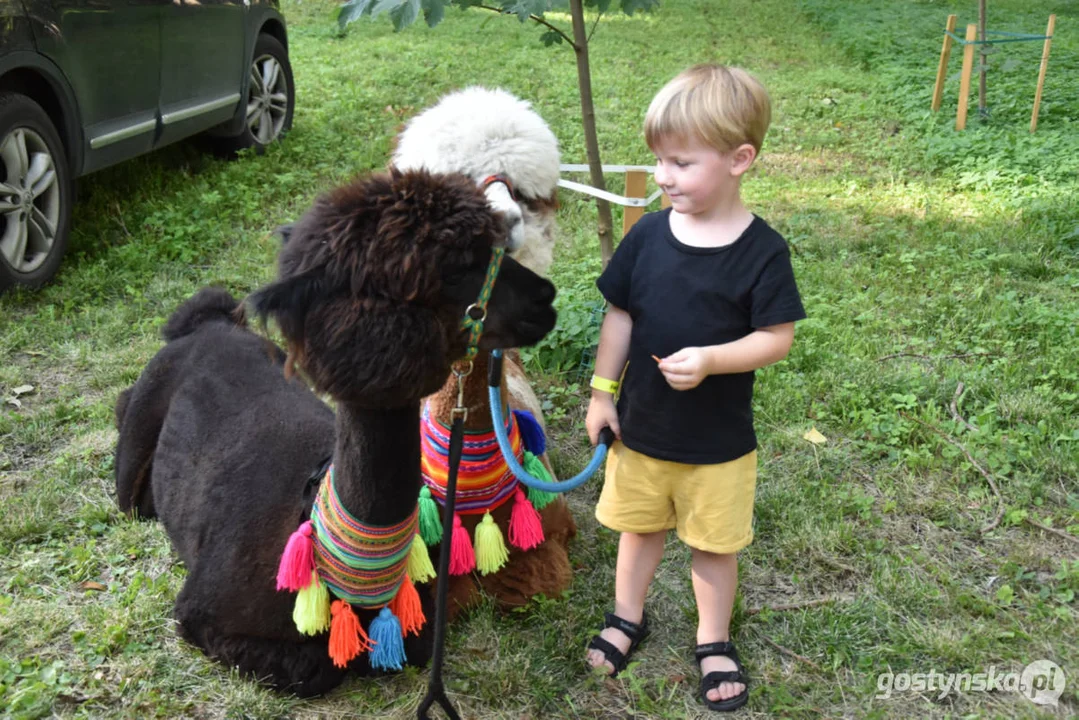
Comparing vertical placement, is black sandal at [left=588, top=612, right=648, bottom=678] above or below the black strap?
below

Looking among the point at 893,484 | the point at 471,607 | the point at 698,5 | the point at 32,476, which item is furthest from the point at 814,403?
the point at 698,5

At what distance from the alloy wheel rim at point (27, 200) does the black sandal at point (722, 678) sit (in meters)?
3.99

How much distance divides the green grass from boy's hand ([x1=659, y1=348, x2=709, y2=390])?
925mm

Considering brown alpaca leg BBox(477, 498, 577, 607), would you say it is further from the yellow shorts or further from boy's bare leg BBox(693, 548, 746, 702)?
boy's bare leg BBox(693, 548, 746, 702)

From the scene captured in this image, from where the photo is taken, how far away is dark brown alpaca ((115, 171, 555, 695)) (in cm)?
182

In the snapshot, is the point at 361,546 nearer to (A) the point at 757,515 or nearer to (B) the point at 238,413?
(B) the point at 238,413

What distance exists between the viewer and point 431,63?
9.80m

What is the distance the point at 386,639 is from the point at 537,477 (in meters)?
0.71

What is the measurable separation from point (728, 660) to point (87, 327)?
3.67 metres

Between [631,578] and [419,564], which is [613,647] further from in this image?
[419,564]

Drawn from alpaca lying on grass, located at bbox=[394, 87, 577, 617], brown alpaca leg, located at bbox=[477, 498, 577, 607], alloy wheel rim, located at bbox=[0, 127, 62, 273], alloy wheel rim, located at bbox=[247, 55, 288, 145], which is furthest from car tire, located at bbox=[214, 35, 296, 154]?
brown alpaca leg, located at bbox=[477, 498, 577, 607]

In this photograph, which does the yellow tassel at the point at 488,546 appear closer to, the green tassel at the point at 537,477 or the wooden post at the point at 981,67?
the green tassel at the point at 537,477

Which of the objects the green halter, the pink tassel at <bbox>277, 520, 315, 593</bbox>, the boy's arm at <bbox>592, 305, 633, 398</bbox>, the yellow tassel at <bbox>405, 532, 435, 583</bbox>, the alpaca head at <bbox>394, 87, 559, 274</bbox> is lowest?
the yellow tassel at <bbox>405, 532, 435, 583</bbox>

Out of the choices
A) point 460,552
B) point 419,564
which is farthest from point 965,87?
point 419,564
